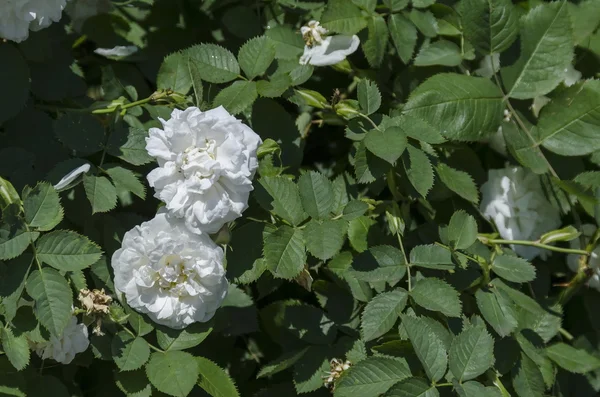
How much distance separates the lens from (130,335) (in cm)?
153

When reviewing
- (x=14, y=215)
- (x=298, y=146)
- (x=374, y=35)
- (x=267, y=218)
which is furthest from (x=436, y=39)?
(x=14, y=215)

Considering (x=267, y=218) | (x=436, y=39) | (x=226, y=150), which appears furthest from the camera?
(x=436, y=39)

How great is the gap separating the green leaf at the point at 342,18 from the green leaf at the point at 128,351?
2.67ft

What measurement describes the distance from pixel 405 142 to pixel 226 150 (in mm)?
378

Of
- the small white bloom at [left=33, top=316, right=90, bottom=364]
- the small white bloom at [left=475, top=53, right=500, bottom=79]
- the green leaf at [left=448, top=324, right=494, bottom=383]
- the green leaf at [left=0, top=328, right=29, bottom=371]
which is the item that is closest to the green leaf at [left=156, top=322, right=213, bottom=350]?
the small white bloom at [left=33, top=316, right=90, bottom=364]

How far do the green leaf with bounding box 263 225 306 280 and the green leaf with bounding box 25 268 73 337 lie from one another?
0.37m

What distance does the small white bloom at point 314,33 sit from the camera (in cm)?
187

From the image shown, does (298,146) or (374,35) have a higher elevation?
(374,35)

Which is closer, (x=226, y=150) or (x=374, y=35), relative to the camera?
(x=226, y=150)

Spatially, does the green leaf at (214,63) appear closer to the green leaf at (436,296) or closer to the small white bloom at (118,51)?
the small white bloom at (118,51)

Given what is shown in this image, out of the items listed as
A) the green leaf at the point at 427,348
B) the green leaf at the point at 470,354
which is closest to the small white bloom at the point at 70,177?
the green leaf at the point at 427,348

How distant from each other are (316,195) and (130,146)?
39 cm

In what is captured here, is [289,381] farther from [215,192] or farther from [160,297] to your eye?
[215,192]

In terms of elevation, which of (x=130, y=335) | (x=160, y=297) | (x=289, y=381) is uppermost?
(x=160, y=297)
